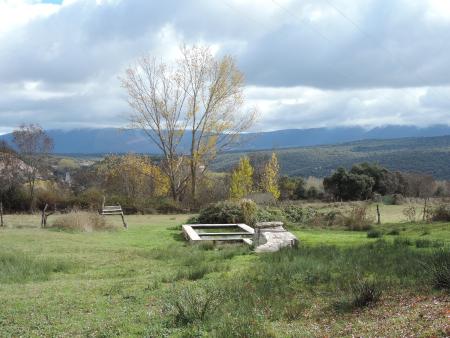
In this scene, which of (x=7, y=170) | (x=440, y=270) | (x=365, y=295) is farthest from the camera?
(x=7, y=170)

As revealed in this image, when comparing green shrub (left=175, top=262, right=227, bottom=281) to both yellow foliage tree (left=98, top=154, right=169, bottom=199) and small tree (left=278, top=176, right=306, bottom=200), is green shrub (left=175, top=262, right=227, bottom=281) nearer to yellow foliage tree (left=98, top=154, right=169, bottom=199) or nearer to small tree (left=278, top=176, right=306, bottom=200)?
yellow foliage tree (left=98, top=154, right=169, bottom=199)

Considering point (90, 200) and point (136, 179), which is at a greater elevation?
point (136, 179)

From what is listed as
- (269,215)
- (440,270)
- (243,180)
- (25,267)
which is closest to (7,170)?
(243,180)

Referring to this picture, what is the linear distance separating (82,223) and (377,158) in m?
97.6

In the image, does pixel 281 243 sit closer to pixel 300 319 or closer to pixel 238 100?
pixel 300 319

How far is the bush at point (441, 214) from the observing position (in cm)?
2209

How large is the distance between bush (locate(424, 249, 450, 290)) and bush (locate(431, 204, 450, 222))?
13003 mm

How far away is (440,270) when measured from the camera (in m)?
8.48

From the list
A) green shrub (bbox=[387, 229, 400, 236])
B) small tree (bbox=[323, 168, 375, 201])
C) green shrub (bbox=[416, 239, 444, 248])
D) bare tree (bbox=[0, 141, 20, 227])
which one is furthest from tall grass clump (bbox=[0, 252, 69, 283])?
small tree (bbox=[323, 168, 375, 201])

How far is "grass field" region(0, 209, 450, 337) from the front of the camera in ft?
22.4

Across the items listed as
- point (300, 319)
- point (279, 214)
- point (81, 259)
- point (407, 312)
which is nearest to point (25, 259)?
point (81, 259)

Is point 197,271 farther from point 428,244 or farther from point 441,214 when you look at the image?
point 441,214

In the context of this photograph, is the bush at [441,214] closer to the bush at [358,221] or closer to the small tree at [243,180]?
the bush at [358,221]

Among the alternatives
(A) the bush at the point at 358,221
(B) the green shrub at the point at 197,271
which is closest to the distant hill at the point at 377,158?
(A) the bush at the point at 358,221
